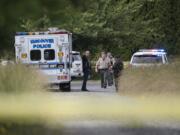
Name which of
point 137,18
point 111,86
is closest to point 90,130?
point 111,86

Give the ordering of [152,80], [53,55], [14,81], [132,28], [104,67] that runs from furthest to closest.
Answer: [132,28]
[104,67]
[53,55]
[152,80]
[14,81]

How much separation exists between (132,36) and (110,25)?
169 centimetres

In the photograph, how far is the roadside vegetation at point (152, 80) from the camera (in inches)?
536

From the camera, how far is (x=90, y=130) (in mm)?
9859

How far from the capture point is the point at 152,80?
15.8m

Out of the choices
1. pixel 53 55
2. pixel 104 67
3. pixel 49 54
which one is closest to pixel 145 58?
pixel 53 55

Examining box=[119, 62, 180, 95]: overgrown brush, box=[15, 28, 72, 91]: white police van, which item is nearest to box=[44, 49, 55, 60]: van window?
box=[15, 28, 72, 91]: white police van

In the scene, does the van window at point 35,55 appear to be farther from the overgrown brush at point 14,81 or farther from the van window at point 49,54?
the overgrown brush at point 14,81

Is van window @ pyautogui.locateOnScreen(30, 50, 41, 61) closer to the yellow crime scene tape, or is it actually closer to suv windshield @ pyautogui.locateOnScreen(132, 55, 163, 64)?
suv windshield @ pyautogui.locateOnScreen(132, 55, 163, 64)

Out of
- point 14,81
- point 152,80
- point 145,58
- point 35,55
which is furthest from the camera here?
point 35,55

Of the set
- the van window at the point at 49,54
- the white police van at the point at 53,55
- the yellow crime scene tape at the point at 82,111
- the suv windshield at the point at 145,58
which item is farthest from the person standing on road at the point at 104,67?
the yellow crime scene tape at the point at 82,111

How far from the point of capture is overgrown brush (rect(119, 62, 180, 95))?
13.7 metres

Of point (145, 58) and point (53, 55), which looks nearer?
point (145, 58)

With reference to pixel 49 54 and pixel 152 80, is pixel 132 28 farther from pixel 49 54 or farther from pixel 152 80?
pixel 152 80
